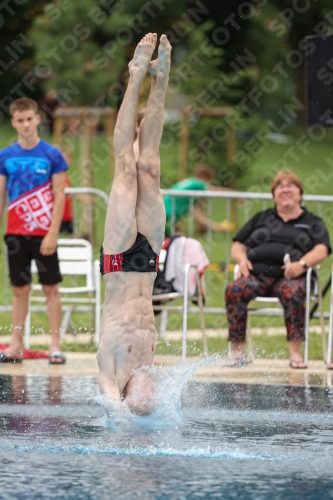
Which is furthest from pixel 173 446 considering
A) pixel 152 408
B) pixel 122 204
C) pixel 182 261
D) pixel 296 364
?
pixel 182 261

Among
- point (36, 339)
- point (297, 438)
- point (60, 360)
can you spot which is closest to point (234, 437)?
point (297, 438)

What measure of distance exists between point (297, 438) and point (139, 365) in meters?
1.00

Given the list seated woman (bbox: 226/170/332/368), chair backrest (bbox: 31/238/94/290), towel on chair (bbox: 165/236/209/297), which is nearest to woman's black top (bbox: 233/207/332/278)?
seated woman (bbox: 226/170/332/368)

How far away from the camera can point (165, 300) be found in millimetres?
9797

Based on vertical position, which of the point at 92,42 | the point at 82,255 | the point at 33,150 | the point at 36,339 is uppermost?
the point at 92,42

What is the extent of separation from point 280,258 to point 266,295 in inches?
14.1

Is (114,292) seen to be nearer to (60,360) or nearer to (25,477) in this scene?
(25,477)

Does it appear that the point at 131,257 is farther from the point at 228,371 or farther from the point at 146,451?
the point at 228,371

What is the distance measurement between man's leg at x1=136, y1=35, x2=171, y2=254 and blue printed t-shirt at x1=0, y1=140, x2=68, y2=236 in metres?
3.02

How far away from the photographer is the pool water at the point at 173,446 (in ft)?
15.5

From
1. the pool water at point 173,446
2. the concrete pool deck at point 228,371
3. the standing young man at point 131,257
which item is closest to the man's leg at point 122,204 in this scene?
the standing young man at point 131,257

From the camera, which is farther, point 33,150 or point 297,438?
point 33,150

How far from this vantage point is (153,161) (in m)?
6.39

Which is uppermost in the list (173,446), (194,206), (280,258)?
(194,206)
